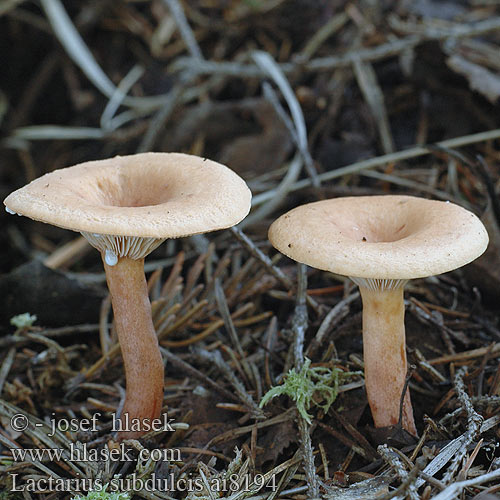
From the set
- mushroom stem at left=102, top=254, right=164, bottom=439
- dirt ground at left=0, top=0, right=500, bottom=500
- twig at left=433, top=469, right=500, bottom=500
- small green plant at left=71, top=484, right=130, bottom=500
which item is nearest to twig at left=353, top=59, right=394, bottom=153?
dirt ground at left=0, top=0, right=500, bottom=500

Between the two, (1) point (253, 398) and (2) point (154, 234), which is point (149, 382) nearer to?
(1) point (253, 398)

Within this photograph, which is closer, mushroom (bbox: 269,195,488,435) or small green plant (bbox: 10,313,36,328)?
mushroom (bbox: 269,195,488,435)

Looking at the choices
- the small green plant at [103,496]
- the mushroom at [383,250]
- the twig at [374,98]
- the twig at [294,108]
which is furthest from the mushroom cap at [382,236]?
the twig at [374,98]

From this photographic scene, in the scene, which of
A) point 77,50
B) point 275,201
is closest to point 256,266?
point 275,201

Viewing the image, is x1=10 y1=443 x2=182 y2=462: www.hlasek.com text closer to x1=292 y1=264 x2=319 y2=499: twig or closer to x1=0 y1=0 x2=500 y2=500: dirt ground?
x1=0 y1=0 x2=500 y2=500: dirt ground

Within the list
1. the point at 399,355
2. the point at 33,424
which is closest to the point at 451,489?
the point at 399,355

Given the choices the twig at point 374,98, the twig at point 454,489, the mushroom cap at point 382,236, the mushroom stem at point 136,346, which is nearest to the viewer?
the twig at point 454,489

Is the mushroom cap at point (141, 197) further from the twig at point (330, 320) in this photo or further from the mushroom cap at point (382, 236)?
the twig at point (330, 320)
